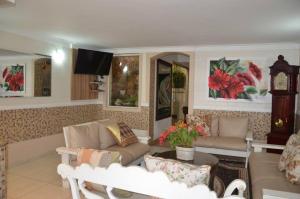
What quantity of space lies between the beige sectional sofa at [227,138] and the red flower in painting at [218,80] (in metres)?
0.71

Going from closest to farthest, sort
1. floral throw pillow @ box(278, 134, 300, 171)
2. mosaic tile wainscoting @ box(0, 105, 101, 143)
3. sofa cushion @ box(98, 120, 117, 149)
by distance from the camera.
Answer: floral throw pillow @ box(278, 134, 300, 171) < sofa cushion @ box(98, 120, 117, 149) < mosaic tile wainscoting @ box(0, 105, 101, 143)

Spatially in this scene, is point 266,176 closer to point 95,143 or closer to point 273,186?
point 273,186

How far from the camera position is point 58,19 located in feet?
11.3

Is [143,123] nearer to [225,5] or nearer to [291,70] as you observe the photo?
[291,70]

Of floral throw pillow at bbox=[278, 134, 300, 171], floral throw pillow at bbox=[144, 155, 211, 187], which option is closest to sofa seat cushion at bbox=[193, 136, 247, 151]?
floral throw pillow at bbox=[278, 134, 300, 171]

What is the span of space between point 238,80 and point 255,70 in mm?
401

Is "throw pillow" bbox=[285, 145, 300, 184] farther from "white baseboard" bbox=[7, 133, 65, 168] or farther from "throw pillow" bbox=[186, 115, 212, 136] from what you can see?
"white baseboard" bbox=[7, 133, 65, 168]

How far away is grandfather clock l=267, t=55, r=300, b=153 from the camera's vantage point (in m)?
4.56

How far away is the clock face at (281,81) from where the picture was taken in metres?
4.62

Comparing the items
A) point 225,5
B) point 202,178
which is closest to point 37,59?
point 225,5

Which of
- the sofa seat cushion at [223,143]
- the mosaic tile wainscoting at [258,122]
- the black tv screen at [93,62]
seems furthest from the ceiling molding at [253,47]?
the black tv screen at [93,62]

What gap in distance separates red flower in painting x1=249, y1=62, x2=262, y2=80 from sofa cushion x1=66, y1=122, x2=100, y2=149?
352 centimetres

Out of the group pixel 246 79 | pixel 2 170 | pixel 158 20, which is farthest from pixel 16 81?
pixel 246 79

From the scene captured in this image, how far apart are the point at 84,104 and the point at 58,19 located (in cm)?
290
